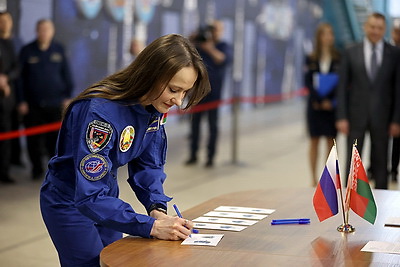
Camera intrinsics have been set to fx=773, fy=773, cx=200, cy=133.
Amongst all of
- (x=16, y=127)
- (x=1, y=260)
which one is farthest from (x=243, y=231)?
(x=16, y=127)

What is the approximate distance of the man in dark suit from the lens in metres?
6.09

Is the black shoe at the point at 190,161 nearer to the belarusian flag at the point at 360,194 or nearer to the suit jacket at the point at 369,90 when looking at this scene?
the suit jacket at the point at 369,90

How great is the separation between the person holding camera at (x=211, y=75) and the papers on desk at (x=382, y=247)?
19.9 feet

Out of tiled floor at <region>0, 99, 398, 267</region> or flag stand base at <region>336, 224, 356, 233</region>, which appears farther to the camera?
tiled floor at <region>0, 99, 398, 267</region>

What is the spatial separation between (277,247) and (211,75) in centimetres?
628

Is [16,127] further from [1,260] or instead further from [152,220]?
[152,220]

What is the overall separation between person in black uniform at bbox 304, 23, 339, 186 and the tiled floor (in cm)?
88

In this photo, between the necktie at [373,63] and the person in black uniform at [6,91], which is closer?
the necktie at [373,63]

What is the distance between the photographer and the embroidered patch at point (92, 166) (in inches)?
99.9

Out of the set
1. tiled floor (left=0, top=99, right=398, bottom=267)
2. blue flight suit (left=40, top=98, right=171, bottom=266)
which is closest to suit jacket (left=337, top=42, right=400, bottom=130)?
tiled floor (left=0, top=99, right=398, bottom=267)

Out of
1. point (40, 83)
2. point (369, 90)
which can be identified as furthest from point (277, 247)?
point (40, 83)

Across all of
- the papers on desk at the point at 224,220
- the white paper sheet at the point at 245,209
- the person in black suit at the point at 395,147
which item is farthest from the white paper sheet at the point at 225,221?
the person in black suit at the point at 395,147

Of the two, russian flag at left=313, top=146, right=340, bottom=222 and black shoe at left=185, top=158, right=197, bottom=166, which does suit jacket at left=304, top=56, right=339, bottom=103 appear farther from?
russian flag at left=313, top=146, right=340, bottom=222

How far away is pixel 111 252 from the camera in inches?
99.5
